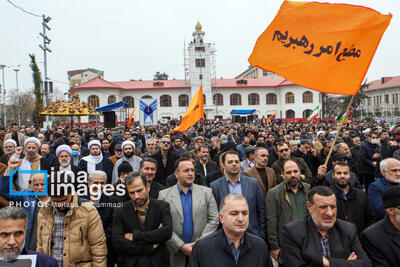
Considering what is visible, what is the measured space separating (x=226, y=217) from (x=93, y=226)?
1.42 meters

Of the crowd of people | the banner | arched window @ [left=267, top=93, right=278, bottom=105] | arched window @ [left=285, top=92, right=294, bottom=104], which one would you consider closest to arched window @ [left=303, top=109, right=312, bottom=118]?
arched window @ [left=285, top=92, right=294, bottom=104]

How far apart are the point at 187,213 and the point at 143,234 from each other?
2.27 feet

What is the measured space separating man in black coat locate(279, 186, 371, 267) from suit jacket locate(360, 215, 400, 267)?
0.46 ft

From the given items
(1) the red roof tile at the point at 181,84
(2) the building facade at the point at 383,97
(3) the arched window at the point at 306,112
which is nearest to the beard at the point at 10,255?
(1) the red roof tile at the point at 181,84

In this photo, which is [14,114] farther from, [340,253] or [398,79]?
[398,79]

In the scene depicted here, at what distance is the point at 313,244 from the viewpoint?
2.69 meters

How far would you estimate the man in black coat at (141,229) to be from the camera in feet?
10.8

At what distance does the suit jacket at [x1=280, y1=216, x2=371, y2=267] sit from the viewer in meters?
2.65

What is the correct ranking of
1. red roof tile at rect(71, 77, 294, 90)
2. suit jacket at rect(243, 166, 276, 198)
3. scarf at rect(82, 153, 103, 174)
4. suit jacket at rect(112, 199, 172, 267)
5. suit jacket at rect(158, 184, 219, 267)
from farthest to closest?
red roof tile at rect(71, 77, 294, 90) → scarf at rect(82, 153, 103, 174) → suit jacket at rect(243, 166, 276, 198) → suit jacket at rect(158, 184, 219, 267) → suit jacket at rect(112, 199, 172, 267)

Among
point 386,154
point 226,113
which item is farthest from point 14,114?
point 386,154

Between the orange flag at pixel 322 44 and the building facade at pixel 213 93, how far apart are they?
49.2 meters

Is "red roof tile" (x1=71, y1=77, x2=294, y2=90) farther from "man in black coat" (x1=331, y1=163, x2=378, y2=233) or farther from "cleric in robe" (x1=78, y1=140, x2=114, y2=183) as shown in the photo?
"man in black coat" (x1=331, y1=163, x2=378, y2=233)

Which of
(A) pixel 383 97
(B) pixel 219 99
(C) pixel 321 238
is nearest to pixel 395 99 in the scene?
(A) pixel 383 97

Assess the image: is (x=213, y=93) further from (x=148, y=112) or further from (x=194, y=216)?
(x=194, y=216)
